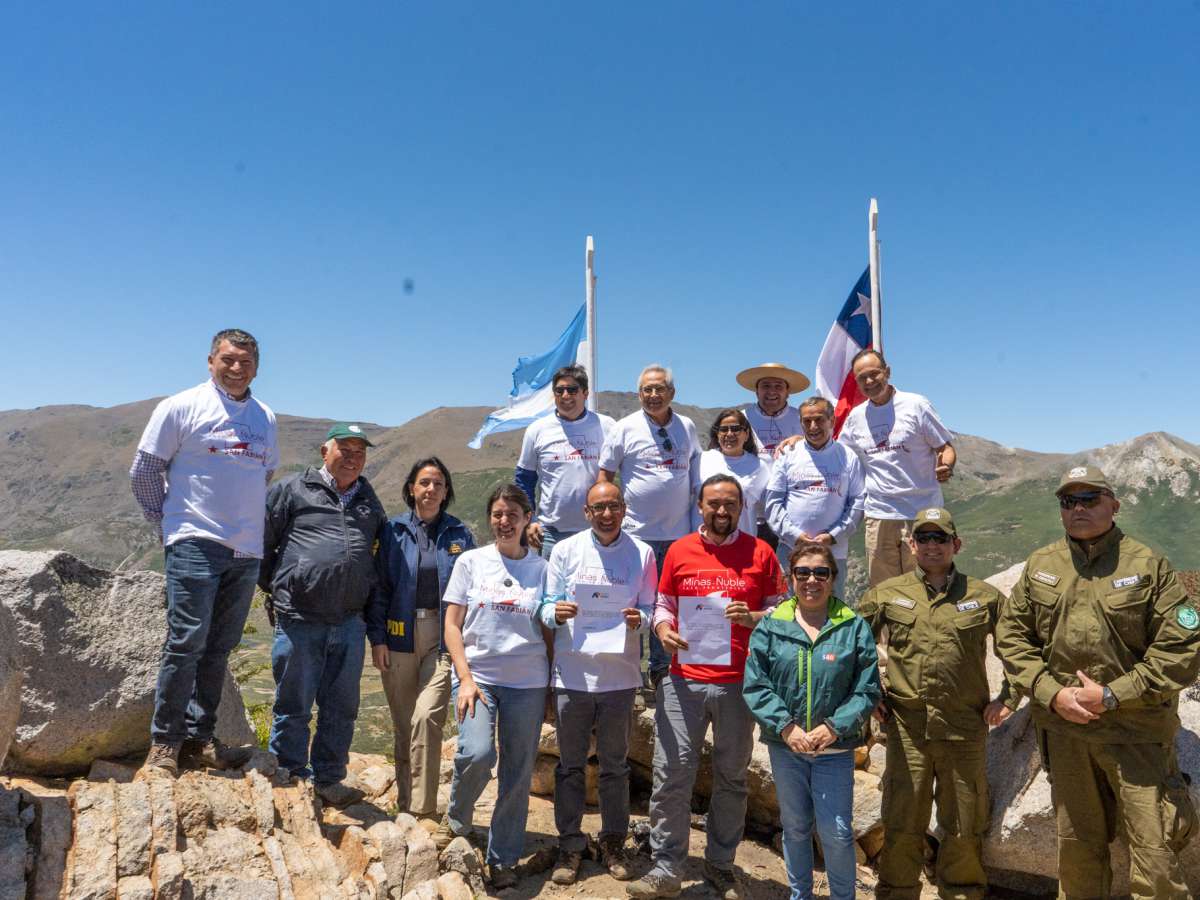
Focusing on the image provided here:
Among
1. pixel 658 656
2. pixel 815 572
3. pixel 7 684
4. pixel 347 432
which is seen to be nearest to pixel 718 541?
pixel 815 572

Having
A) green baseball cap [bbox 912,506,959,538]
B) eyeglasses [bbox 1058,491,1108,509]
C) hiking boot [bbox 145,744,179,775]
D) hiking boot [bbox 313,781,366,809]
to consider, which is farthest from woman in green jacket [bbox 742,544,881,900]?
hiking boot [bbox 145,744,179,775]

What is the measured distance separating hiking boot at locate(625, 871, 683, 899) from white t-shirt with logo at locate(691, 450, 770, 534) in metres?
2.72

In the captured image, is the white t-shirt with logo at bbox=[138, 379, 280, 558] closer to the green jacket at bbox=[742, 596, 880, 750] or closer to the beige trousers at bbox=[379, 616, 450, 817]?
the beige trousers at bbox=[379, 616, 450, 817]

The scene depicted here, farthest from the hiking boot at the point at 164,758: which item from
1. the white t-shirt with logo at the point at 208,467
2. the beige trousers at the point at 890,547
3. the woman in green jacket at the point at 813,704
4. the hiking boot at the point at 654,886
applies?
the beige trousers at the point at 890,547

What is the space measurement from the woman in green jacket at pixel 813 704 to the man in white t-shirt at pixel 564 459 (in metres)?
2.50

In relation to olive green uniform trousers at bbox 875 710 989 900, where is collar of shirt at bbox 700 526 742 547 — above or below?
above

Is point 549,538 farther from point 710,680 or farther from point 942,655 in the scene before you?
point 942,655

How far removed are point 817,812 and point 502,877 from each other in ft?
7.70

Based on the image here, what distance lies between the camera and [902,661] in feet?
18.5

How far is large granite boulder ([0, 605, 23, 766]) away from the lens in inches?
196

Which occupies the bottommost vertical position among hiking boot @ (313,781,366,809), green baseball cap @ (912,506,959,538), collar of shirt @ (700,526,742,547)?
hiking boot @ (313,781,366,809)

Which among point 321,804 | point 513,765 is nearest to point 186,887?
point 321,804

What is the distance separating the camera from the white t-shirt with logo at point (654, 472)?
23.1 feet

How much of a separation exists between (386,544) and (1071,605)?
4924mm
